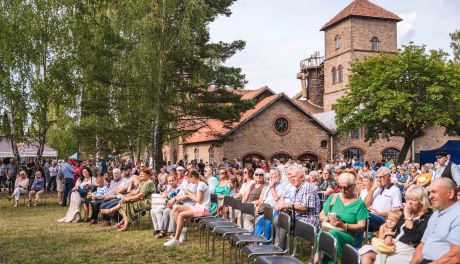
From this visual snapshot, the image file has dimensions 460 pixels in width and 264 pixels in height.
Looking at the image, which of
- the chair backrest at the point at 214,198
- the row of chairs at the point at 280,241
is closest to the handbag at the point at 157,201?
the chair backrest at the point at 214,198

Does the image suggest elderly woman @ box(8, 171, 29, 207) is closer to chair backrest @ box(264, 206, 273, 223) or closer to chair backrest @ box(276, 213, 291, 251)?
chair backrest @ box(264, 206, 273, 223)

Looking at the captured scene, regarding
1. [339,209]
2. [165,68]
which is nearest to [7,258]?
[339,209]

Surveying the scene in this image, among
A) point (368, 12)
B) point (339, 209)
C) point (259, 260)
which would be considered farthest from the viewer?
point (368, 12)

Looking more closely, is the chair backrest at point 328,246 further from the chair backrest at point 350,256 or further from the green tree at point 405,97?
the green tree at point 405,97

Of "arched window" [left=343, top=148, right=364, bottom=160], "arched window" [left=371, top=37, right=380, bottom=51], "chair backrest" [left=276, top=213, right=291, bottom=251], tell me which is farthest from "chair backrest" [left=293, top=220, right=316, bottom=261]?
"arched window" [left=371, top=37, right=380, bottom=51]

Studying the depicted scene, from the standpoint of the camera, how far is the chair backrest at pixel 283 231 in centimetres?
657

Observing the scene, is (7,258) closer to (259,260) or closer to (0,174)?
(259,260)

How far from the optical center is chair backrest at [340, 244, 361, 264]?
173 inches

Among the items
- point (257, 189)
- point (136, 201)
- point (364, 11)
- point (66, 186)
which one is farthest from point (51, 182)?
point (364, 11)

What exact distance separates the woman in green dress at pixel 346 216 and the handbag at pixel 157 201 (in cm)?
549

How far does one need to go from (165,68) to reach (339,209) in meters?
17.3

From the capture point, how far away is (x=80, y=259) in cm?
865

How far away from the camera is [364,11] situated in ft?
161

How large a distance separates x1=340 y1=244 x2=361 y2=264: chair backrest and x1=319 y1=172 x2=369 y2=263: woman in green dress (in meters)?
1.47
